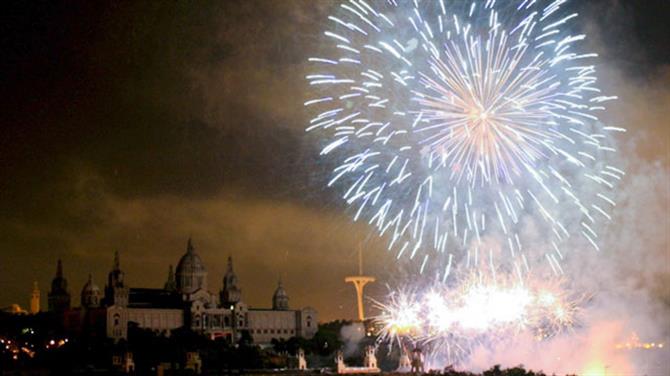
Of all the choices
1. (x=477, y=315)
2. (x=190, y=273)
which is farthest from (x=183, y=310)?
(x=477, y=315)

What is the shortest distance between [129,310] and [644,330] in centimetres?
6251

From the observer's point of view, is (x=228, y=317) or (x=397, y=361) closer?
(x=397, y=361)

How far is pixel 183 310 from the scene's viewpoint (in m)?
114

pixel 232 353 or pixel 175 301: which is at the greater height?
pixel 175 301

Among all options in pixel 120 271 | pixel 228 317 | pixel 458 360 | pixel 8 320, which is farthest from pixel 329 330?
pixel 458 360

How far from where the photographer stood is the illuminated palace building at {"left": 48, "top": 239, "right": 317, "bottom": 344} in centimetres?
10344

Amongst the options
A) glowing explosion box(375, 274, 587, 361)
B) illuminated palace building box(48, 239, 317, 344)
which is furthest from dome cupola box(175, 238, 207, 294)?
glowing explosion box(375, 274, 587, 361)

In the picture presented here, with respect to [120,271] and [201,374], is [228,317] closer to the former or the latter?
[120,271]

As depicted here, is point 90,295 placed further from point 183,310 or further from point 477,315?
point 477,315

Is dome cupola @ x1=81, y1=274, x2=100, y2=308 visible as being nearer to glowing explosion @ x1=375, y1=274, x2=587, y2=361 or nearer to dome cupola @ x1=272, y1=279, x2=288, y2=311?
dome cupola @ x1=272, y1=279, x2=288, y2=311

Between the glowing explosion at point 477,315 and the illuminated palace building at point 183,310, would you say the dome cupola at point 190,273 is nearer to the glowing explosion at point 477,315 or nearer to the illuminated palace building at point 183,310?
the illuminated palace building at point 183,310

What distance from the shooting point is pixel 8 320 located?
9294cm

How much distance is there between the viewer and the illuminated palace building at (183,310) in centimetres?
10344

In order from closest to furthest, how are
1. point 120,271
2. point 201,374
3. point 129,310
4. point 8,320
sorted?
point 201,374 → point 8,320 → point 129,310 → point 120,271
